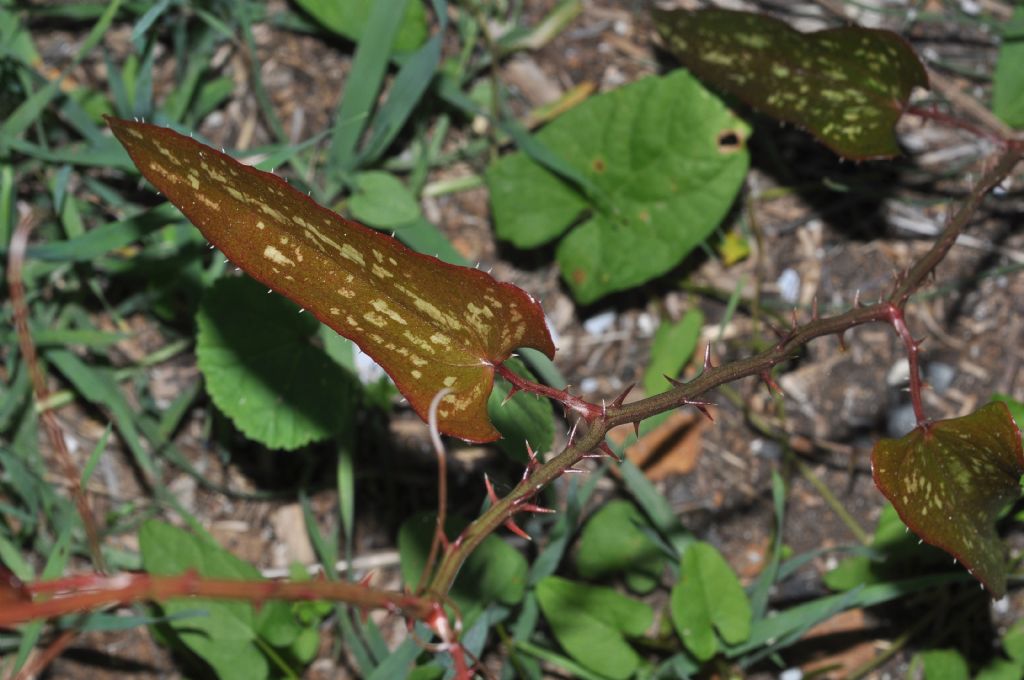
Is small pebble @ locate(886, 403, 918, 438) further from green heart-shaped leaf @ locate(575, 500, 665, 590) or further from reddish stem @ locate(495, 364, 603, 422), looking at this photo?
reddish stem @ locate(495, 364, 603, 422)

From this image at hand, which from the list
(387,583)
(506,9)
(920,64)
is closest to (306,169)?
(506,9)

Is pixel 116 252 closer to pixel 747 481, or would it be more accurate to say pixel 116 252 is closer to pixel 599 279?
pixel 599 279

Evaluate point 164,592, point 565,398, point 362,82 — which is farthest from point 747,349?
point 164,592

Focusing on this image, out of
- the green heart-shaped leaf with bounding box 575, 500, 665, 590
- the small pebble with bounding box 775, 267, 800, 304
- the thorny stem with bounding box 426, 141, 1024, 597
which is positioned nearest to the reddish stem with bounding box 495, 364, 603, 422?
the thorny stem with bounding box 426, 141, 1024, 597

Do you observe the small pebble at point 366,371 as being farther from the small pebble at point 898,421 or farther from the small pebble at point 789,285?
the small pebble at point 898,421

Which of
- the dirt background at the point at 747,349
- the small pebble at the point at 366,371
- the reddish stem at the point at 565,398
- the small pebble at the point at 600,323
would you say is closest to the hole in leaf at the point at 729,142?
the dirt background at the point at 747,349
